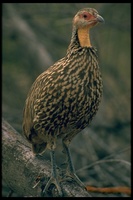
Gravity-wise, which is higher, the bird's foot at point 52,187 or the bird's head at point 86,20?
the bird's head at point 86,20

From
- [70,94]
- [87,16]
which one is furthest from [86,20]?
[70,94]

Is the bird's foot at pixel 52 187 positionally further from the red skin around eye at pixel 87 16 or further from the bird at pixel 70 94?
the red skin around eye at pixel 87 16

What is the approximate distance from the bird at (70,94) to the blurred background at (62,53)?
210 centimetres

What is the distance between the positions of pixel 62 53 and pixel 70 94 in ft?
15.1

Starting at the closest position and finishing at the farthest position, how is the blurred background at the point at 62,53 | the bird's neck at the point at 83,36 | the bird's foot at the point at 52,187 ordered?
the bird's foot at the point at 52,187
the bird's neck at the point at 83,36
the blurred background at the point at 62,53

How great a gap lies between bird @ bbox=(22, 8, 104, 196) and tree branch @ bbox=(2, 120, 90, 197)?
9 centimetres

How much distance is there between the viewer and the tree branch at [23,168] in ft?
14.7

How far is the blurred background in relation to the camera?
722 cm

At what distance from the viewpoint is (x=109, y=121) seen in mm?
8047

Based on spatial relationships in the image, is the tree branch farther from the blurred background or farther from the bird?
the blurred background

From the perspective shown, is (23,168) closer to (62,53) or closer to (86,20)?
(86,20)

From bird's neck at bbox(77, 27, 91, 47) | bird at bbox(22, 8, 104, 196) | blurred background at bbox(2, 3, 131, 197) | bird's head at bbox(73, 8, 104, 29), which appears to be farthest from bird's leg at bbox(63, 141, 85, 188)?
blurred background at bbox(2, 3, 131, 197)

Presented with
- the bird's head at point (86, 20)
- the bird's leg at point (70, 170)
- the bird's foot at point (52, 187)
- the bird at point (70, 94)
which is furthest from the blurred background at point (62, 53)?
the bird's head at point (86, 20)

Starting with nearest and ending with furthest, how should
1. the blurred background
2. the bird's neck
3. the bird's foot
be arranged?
1. the bird's foot
2. the bird's neck
3. the blurred background
